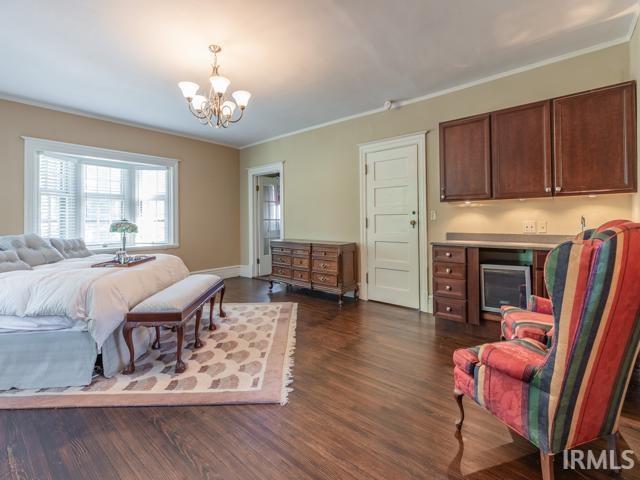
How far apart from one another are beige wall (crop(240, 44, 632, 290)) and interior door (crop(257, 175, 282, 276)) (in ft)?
1.25

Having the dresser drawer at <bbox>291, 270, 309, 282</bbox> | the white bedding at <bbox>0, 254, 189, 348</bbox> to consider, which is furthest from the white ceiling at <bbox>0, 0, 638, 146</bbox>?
the dresser drawer at <bbox>291, 270, 309, 282</bbox>

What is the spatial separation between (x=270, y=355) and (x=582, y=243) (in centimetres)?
229

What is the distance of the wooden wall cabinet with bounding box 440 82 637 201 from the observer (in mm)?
2455

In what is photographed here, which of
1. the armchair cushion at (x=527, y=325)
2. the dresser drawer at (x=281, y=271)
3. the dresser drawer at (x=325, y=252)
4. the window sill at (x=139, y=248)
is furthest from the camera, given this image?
the dresser drawer at (x=281, y=271)

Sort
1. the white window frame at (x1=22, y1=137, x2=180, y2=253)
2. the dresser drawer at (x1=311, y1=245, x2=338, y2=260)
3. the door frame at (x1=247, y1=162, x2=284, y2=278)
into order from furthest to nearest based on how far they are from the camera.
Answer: the door frame at (x1=247, y1=162, x2=284, y2=278), the dresser drawer at (x1=311, y1=245, x2=338, y2=260), the white window frame at (x1=22, y1=137, x2=180, y2=253)

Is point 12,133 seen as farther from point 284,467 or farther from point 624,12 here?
point 624,12

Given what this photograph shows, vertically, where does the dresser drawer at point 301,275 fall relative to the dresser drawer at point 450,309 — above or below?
above

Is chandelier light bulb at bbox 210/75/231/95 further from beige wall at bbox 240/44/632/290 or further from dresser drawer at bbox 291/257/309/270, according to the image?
dresser drawer at bbox 291/257/309/270

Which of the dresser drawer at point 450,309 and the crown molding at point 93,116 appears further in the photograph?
the crown molding at point 93,116

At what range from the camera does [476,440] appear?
1604 millimetres

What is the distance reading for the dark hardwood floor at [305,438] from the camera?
1418mm

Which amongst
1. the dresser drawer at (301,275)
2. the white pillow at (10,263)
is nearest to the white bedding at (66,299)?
the white pillow at (10,263)

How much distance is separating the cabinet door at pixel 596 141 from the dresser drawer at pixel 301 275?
10.5ft

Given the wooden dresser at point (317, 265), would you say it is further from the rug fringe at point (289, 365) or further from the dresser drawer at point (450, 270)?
the dresser drawer at point (450, 270)
